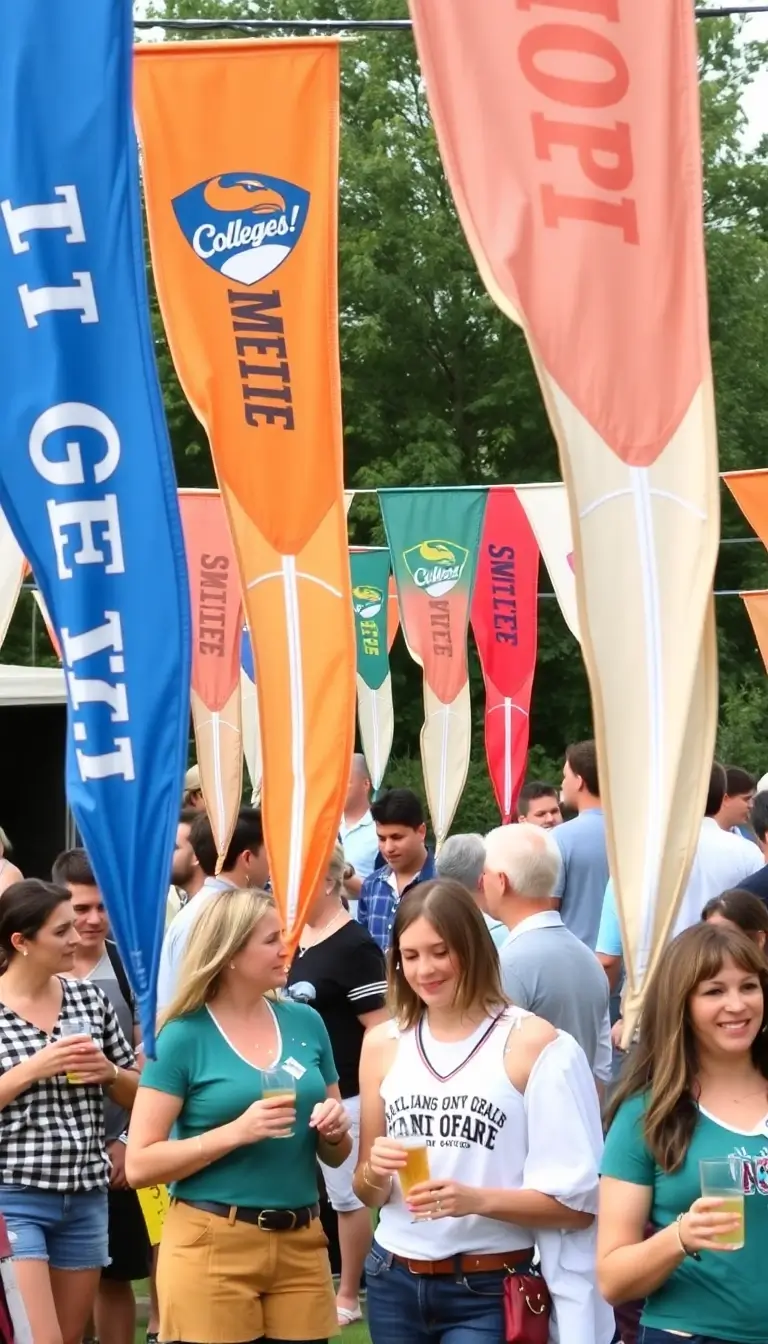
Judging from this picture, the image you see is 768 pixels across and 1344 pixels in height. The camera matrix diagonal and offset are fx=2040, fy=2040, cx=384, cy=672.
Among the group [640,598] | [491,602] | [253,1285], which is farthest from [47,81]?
[491,602]

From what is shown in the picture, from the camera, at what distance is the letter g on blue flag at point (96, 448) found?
173 inches

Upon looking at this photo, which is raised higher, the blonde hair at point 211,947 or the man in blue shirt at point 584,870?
the blonde hair at point 211,947

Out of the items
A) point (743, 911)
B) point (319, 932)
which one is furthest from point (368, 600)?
point (743, 911)

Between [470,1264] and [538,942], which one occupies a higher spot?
[538,942]

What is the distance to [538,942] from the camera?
18.9 feet

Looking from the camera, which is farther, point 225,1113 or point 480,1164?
point 225,1113

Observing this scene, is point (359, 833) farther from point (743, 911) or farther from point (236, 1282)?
point (236, 1282)

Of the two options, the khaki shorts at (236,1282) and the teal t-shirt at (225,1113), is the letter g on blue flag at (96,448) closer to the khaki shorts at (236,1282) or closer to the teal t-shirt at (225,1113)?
the teal t-shirt at (225,1113)

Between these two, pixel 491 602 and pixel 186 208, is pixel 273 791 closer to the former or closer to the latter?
pixel 186 208

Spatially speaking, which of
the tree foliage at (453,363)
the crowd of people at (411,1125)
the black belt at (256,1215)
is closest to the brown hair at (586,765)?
the crowd of people at (411,1125)

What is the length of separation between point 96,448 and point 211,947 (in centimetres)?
135

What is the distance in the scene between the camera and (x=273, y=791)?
6105mm

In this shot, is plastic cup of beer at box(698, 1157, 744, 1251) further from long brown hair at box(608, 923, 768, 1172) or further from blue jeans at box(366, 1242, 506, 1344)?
blue jeans at box(366, 1242, 506, 1344)

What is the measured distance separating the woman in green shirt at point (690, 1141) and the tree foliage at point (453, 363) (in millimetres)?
25994
